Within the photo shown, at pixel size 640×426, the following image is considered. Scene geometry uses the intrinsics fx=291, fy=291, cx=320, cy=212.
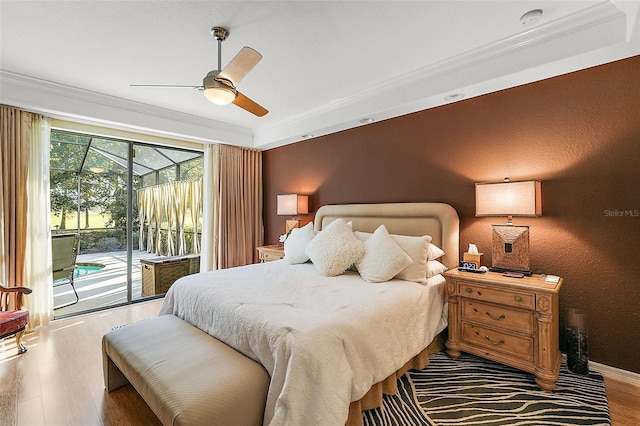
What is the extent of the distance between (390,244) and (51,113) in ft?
13.3

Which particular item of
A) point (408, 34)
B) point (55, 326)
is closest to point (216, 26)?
point (408, 34)

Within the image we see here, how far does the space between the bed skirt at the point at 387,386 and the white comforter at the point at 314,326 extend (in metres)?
0.12

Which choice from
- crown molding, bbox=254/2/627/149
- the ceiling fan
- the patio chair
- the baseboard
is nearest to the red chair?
the patio chair

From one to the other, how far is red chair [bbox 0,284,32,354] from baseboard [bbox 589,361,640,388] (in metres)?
4.87

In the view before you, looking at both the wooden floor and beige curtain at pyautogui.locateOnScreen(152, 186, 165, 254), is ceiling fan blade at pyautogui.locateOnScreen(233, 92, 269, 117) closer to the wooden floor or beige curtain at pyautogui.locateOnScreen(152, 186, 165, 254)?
the wooden floor

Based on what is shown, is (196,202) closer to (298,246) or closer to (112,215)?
(112,215)

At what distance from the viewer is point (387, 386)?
79.4 inches

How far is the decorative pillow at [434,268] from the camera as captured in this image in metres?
2.69

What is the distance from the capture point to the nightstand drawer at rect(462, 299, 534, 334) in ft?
7.09

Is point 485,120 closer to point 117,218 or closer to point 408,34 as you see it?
point 408,34

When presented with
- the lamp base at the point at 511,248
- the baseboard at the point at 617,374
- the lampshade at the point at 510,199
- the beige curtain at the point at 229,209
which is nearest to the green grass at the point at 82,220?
the beige curtain at the point at 229,209

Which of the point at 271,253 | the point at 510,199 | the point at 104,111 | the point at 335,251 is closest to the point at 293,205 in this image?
the point at 271,253

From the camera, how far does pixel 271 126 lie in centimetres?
476

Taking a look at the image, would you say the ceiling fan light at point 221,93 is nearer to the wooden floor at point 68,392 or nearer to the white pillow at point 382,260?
the white pillow at point 382,260
